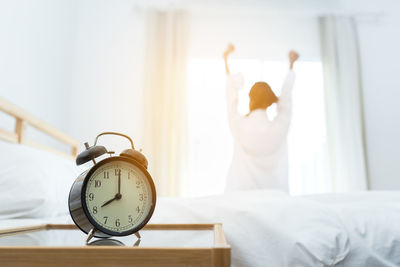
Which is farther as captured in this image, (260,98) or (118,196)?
(260,98)

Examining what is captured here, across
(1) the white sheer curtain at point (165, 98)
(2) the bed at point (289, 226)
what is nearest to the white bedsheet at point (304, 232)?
(2) the bed at point (289, 226)

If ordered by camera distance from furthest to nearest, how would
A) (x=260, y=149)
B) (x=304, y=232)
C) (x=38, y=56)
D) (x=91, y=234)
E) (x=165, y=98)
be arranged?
1. (x=165, y=98)
2. (x=38, y=56)
3. (x=260, y=149)
4. (x=304, y=232)
5. (x=91, y=234)

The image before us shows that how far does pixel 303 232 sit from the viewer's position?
2.58 feet

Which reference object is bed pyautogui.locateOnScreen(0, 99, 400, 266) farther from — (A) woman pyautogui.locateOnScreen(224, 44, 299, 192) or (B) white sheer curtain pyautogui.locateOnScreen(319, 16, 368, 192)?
(B) white sheer curtain pyautogui.locateOnScreen(319, 16, 368, 192)

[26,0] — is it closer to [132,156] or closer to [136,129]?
[136,129]

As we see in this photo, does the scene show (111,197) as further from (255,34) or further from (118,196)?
(255,34)

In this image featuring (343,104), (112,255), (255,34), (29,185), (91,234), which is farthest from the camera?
(255,34)

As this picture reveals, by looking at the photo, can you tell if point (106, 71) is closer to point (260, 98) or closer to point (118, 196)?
point (260, 98)

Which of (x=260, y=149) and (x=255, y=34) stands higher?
(x=255, y=34)

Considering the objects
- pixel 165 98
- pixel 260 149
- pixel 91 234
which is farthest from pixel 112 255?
pixel 165 98

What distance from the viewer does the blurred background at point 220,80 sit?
10.1ft

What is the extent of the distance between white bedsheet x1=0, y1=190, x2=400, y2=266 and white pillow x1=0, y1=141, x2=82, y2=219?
45 centimetres

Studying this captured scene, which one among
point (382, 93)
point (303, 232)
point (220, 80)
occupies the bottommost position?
point (303, 232)

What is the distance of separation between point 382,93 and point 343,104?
1.33 ft
